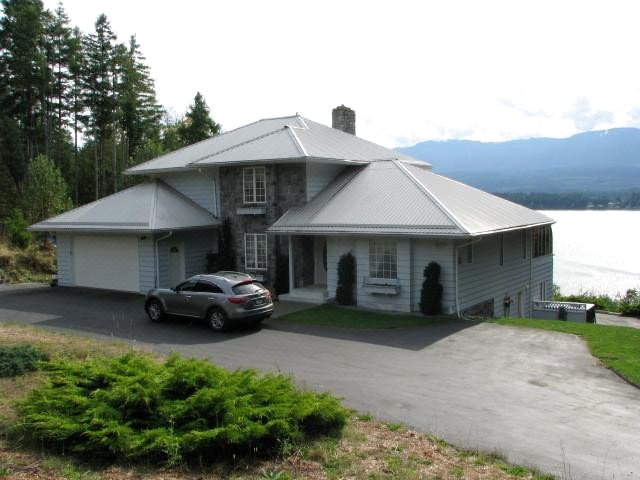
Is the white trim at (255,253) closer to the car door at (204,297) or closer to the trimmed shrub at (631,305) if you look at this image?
the car door at (204,297)

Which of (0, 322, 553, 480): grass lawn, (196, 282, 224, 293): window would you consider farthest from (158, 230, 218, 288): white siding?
(0, 322, 553, 480): grass lawn

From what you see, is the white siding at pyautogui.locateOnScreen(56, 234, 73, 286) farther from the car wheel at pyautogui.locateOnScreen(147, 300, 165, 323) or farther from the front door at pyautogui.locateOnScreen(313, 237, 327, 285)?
the front door at pyautogui.locateOnScreen(313, 237, 327, 285)

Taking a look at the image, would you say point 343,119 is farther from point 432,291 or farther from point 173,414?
point 173,414

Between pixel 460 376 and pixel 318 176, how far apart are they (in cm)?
1311

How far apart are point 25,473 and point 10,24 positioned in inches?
1798

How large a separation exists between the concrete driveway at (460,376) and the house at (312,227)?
2949mm

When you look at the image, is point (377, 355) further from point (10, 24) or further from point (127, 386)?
point (10, 24)

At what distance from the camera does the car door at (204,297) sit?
1729 cm

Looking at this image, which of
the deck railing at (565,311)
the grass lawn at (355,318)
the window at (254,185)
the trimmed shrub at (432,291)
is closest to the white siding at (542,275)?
the deck railing at (565,311)

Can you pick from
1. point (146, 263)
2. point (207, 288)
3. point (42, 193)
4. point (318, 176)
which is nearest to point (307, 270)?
point (318, 176)

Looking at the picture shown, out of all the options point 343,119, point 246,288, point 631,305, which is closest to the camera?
point 246,288

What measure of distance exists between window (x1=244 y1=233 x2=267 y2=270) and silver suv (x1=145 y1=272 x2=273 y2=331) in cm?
644

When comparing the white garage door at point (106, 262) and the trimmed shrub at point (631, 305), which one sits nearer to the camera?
the white garage door at point (106, 262)

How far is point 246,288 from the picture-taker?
57.3 ft
